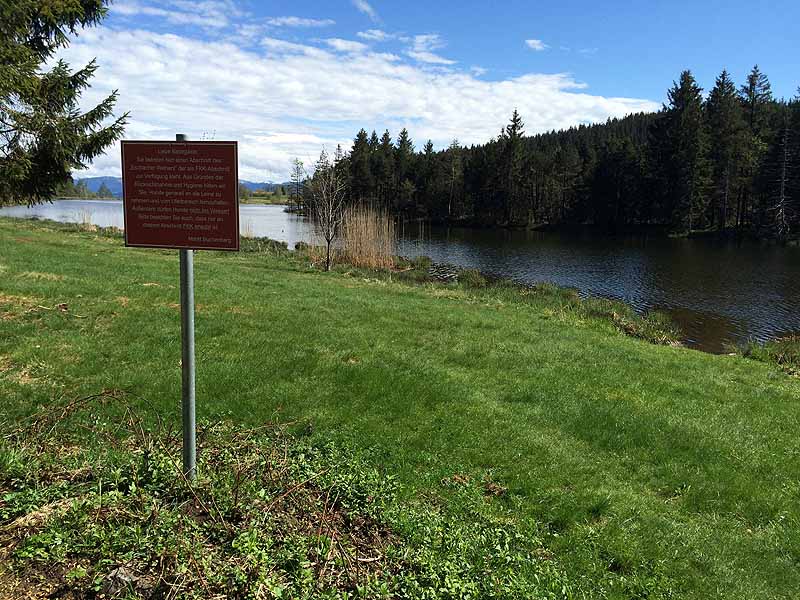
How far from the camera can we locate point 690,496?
201 inches

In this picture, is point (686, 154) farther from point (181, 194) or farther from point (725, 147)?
point (181, 194)

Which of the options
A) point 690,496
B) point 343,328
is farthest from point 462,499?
point 343,328

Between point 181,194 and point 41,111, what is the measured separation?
293 inches

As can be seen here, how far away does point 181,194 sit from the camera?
3623 mm

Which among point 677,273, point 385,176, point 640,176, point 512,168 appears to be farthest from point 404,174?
point 677,273

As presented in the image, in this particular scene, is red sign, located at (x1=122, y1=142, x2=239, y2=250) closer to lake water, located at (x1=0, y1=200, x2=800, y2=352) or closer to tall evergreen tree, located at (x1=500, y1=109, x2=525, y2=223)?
lake water, located at (x1=0, y1=200, x2=800, y2=352)

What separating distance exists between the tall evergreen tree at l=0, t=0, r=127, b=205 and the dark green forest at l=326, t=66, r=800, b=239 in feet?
100

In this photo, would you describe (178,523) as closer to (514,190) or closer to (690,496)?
(690,496)

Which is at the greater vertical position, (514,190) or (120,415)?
(514,190)

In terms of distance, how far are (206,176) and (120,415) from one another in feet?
11.3

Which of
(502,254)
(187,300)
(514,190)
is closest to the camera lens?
(187,300)

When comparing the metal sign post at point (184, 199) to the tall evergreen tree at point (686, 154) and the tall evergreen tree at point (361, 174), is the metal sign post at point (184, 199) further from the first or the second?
the tall evergreen tree at point (361, 174)

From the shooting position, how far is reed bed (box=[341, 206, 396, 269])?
26094 millimetres

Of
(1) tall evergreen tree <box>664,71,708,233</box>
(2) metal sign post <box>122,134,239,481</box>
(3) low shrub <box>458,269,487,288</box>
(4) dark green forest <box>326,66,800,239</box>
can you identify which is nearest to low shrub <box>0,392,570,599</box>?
(2) metal sign post <box>122,134,239,481</box>
